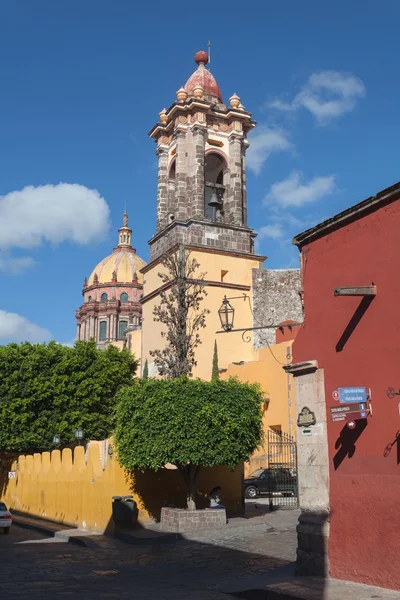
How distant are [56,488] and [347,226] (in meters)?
16.2

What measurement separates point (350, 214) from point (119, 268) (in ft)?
211

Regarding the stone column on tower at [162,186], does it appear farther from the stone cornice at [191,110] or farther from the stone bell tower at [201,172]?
the stone cornice at [191,110]

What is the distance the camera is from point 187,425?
1501cm

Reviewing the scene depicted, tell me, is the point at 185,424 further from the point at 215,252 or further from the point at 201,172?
the point at 201,172

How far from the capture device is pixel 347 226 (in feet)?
30.6

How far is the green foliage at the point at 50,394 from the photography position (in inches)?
1133

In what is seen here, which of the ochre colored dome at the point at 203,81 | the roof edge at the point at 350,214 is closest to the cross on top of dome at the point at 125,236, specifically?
the ochre colored dome at the point at 203,81

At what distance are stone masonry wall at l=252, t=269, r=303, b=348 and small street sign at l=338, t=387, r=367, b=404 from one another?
23.1 m

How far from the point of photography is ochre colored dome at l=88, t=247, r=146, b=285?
71562 millimetres

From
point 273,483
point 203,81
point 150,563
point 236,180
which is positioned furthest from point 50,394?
point 150,563

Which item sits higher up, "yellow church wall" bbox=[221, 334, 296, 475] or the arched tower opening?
the arched tower opening

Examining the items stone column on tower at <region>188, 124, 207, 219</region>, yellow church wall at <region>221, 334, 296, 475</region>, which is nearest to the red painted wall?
yellow church wall at <region>221, 334, 296, 475</region>

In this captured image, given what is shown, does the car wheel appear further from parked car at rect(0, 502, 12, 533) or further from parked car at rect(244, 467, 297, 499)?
parked car at rect(0, 502, 12, 533)

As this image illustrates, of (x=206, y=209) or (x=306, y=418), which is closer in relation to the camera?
(x=306, y=418)
